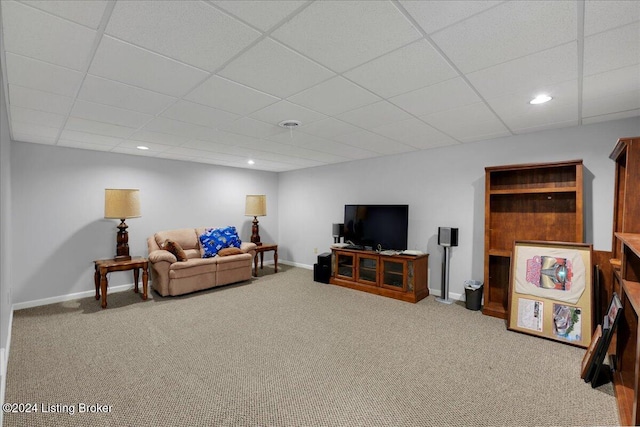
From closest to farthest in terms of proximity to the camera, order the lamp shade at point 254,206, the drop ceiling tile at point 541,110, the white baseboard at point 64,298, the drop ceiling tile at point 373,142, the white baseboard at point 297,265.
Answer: the drop ceiling tile at point 541,110 → the drop ceiling tile at point 373,142 → the white baseboard at point 64,298 → the lamp shade at point 254,206 → the white baseboard at point 297,265

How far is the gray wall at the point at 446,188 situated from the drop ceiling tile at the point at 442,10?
289 cm

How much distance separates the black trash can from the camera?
372 cm

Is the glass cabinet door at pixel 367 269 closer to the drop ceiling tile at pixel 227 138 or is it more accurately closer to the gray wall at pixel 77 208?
the drop ceiling tile at pixel 227 138

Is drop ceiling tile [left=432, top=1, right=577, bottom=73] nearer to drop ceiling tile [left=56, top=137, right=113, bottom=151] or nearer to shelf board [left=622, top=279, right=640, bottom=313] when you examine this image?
shelf board [left=622, top=279, right=640, bottom=313]

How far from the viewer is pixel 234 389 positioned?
2.14 m

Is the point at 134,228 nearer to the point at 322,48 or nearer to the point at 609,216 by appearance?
the point at 322,48

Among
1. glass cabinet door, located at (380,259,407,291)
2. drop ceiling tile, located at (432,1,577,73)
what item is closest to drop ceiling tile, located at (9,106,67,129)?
drop ceiling tile, located at (432,1,577,73)

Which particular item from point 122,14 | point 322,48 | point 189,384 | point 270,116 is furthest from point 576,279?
point 122,14

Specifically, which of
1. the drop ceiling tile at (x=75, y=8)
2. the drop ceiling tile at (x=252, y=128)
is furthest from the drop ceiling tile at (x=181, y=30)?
the drop ceiling tile at (x=252, y=128)

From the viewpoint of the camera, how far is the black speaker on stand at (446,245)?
3.99 meters

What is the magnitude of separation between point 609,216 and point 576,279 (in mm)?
838

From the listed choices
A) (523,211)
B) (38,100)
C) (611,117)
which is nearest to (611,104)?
(611,117)

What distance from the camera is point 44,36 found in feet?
4.95

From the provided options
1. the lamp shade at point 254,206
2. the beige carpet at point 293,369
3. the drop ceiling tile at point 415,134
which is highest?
the drop ceiling tile at point 415,134
